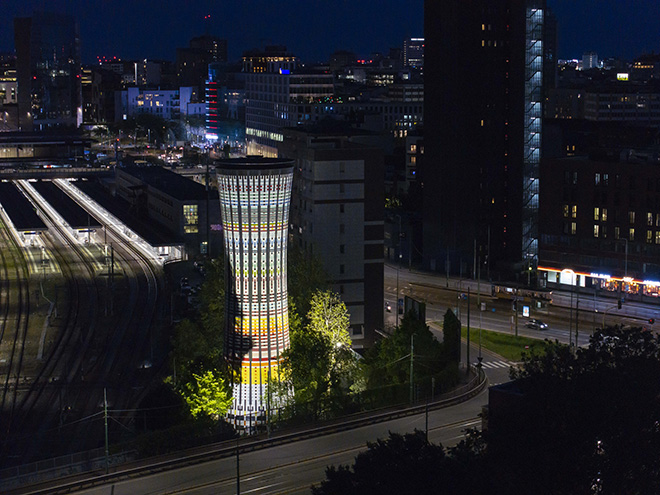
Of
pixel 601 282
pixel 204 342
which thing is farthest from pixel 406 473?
pixel 601 282

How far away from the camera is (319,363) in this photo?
50.1m

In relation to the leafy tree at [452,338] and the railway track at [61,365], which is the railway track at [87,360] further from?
the leafy tree at [452,338]

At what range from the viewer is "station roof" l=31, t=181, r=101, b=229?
109 m

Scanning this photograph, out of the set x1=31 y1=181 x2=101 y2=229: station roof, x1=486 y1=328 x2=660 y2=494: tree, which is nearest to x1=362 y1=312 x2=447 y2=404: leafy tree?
x1=486 y1=328 x2=660 y2=494: tree

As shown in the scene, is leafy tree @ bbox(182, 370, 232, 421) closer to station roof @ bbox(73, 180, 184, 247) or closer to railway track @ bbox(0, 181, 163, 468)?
railway track @ bbox(0, 181, 163, 468)

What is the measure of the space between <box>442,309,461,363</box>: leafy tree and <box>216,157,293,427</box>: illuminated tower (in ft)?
28.8

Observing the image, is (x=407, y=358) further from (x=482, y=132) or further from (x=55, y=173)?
(x=55, y=173)

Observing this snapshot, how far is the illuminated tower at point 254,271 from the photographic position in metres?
47.8

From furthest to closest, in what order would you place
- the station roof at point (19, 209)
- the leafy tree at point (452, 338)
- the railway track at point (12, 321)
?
the station roof at point (19, 209), the railway track at point (12, 321), the leafy tree at point (452, 338)

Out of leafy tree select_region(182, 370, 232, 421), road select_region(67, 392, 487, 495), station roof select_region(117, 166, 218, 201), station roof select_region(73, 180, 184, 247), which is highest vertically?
station roof select_region(117, 166, 218, 201)

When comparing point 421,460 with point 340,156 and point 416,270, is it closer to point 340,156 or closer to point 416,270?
point 340,156

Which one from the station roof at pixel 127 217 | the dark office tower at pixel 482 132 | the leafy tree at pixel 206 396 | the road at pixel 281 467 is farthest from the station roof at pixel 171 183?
the road at pixel 281 467

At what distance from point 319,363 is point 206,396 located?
5.63 meters

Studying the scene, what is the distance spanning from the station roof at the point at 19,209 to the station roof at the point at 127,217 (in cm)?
851
